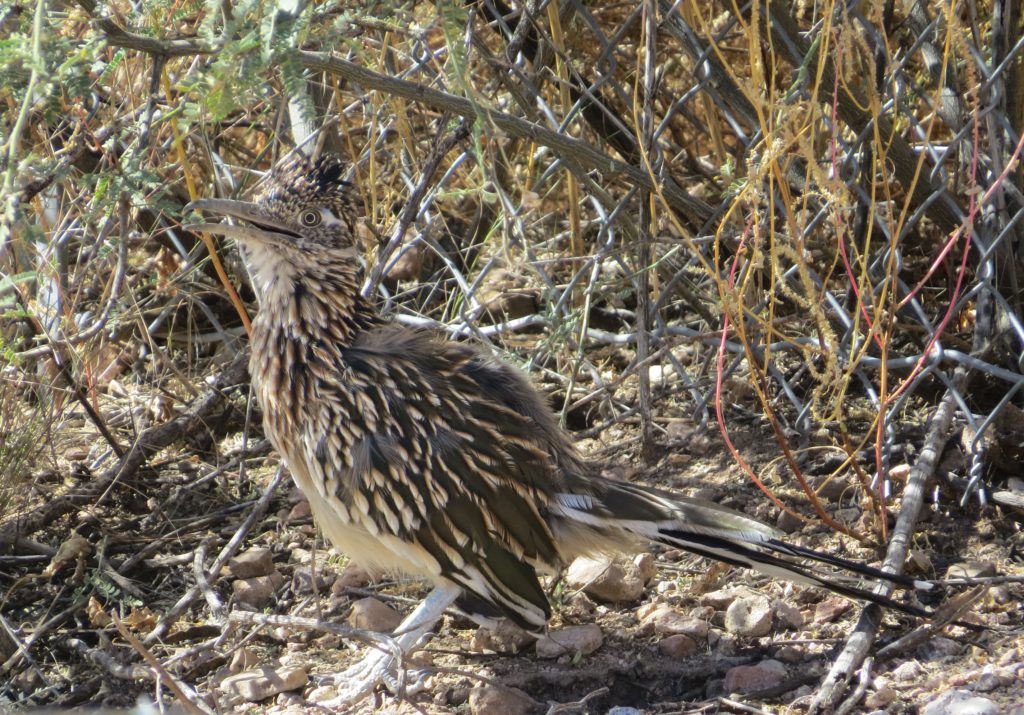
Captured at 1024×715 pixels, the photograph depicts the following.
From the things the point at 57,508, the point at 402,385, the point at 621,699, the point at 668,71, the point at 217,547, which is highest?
the point at 668,71

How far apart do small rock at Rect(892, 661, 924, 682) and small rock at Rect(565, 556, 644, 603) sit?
911 millimetres

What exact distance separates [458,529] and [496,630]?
47cm

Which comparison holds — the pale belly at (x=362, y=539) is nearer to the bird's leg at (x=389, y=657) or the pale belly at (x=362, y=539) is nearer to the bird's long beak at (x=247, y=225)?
the bird's leg at (x=389, y=657)

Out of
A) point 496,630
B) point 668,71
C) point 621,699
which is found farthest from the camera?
point 668,71

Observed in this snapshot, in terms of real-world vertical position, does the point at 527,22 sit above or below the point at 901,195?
above

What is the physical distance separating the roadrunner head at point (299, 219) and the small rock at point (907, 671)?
6.69ft

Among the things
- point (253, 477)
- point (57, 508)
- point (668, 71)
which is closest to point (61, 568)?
point (57, 508)

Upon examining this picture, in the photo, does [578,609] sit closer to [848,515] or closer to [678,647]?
[678,647]

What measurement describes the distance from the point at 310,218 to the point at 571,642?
1.55 metres

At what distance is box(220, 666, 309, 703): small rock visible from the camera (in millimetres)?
3426

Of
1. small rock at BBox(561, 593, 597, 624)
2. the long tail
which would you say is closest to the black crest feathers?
the long tail

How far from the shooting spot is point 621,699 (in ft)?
11.0

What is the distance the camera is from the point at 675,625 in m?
3.55

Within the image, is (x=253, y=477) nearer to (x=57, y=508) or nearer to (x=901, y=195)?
(x=57, y=508)
